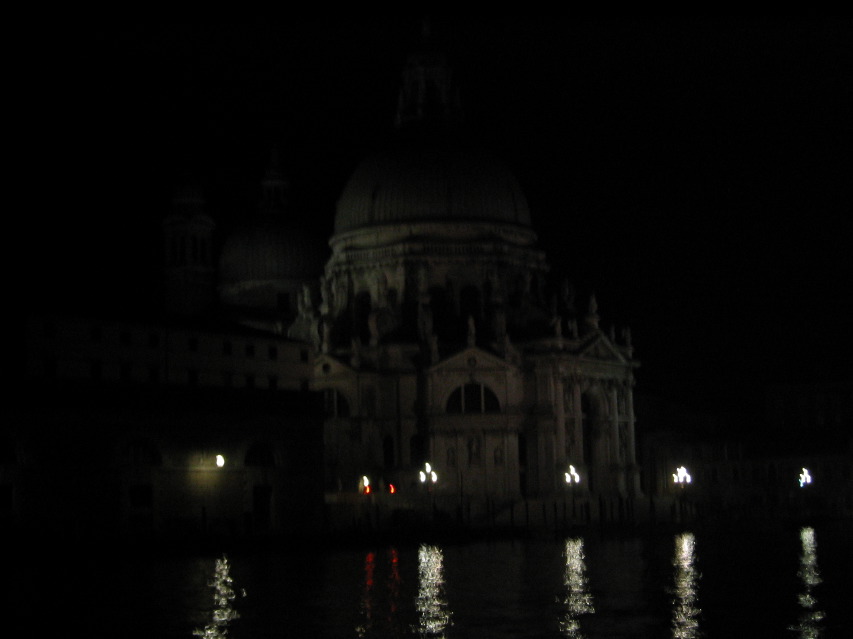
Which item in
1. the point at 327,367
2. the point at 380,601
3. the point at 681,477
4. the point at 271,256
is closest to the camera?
the point at 380,601

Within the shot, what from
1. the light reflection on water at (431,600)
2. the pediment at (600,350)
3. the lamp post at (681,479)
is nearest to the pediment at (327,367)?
the pediment at (600,350)

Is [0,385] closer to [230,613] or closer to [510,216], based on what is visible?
[230,613]

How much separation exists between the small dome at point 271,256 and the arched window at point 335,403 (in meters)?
16.3

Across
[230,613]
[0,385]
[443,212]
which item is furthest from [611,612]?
[443,212]

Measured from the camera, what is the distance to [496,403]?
94.4 metres

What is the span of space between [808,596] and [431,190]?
59163 mm

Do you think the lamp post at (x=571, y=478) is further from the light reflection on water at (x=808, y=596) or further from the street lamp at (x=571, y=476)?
the light reflection on water at (x=808, y=596)

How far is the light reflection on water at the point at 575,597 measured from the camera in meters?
37.3

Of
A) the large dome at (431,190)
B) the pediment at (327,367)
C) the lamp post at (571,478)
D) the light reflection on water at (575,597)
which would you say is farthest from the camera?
the large dome at (431,190)

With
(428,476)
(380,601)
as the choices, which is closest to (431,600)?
(380,601)

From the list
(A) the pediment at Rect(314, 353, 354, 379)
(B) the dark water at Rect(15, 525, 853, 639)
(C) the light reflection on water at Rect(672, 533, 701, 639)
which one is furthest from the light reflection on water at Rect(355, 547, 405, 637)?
(A) the pediment at Rect(314, 353, 354, 379)

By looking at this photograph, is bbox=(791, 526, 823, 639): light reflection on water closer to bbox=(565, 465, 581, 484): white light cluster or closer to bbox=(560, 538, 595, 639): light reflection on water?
bbox=(560, 538, 595, 639): light reflection on water

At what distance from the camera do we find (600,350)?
→ 322 ft

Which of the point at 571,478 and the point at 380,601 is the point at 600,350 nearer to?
the point at 571,478
